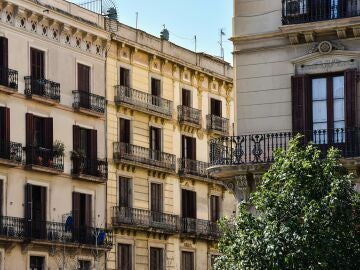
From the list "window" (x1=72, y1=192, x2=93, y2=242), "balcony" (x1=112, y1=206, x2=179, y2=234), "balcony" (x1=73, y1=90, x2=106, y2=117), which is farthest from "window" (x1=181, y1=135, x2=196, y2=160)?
"window" (x1=72, y1=192, x2=93, y2=242)

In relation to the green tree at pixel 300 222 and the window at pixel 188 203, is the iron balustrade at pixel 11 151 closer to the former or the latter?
the window at pixel 188 203

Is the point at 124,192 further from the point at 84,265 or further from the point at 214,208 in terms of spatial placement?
the point at 214,208

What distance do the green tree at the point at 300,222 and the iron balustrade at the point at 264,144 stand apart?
14.6 ft

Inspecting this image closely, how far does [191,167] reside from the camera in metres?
63.1

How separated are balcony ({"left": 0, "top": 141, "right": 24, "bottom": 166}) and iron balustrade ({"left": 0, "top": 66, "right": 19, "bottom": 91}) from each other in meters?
2.21

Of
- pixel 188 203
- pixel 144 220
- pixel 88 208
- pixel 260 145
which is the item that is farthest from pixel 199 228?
pixel 260 145

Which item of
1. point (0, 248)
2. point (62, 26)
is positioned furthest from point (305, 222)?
point (62, 26)

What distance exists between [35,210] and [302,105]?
21.7 m

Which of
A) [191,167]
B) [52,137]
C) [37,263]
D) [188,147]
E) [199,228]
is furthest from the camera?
[188,147]

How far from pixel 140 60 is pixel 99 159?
5.97 metres

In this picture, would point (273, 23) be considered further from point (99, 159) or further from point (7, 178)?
point (99, 159)

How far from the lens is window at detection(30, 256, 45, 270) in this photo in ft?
172

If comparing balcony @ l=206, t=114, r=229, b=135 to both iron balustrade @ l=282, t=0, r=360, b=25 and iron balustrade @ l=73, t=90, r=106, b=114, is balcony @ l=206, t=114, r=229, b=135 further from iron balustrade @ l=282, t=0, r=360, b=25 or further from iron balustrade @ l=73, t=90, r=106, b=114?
iron balustrade @ l=282, t=0, r=360, b=25

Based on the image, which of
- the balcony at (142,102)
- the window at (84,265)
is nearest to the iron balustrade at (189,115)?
the balcony at (142,102)
